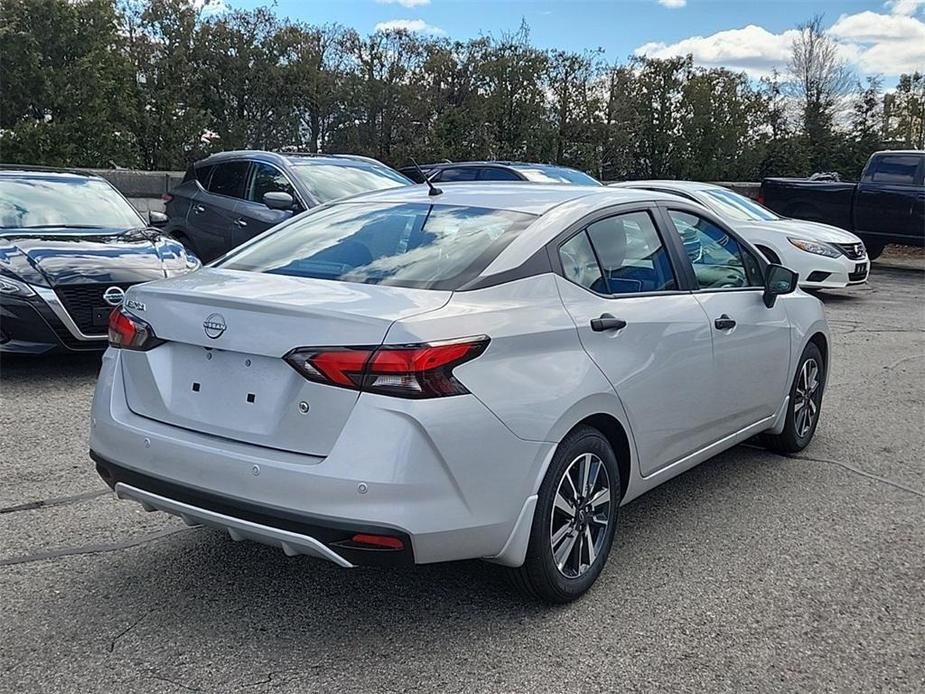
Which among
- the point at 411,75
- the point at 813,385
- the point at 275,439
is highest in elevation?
the point at 411,75

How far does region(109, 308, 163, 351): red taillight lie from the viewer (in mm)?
3395

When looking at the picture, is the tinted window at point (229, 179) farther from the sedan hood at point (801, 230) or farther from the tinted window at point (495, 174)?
the sedan hood at point (801, 230)

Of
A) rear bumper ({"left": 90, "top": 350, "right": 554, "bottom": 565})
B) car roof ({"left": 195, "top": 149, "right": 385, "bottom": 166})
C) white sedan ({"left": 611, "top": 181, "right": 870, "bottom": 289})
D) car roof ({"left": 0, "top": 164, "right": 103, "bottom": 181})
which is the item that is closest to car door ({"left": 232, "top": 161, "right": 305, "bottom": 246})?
car roof ({"left": 195, "top": 149, "right": 385, "bottom": 166})

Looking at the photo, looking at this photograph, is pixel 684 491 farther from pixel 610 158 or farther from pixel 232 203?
pixel 610 158

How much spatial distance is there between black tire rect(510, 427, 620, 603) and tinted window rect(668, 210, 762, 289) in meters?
1.33

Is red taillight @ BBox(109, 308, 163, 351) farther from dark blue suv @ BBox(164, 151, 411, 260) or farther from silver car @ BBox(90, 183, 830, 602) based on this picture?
dark blue suv @ BBox(164, 151, 411, 260)

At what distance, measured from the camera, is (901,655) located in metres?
3.31

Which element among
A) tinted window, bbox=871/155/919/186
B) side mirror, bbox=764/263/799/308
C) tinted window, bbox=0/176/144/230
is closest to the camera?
side mirror, bbox=764/263/799/308

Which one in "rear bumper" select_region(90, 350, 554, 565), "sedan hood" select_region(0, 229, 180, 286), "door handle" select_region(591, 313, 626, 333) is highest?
"door handle" select_region(591, 313, 626, 333)

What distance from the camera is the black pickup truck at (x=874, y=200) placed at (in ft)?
53.8

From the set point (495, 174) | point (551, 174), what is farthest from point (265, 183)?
point (551, 174)

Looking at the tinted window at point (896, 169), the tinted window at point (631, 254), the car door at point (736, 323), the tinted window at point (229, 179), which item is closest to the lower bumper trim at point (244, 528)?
the tinted window at point (631, 254)

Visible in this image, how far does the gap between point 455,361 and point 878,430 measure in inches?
169

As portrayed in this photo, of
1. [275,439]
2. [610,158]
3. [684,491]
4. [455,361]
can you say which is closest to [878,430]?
[684,491]
